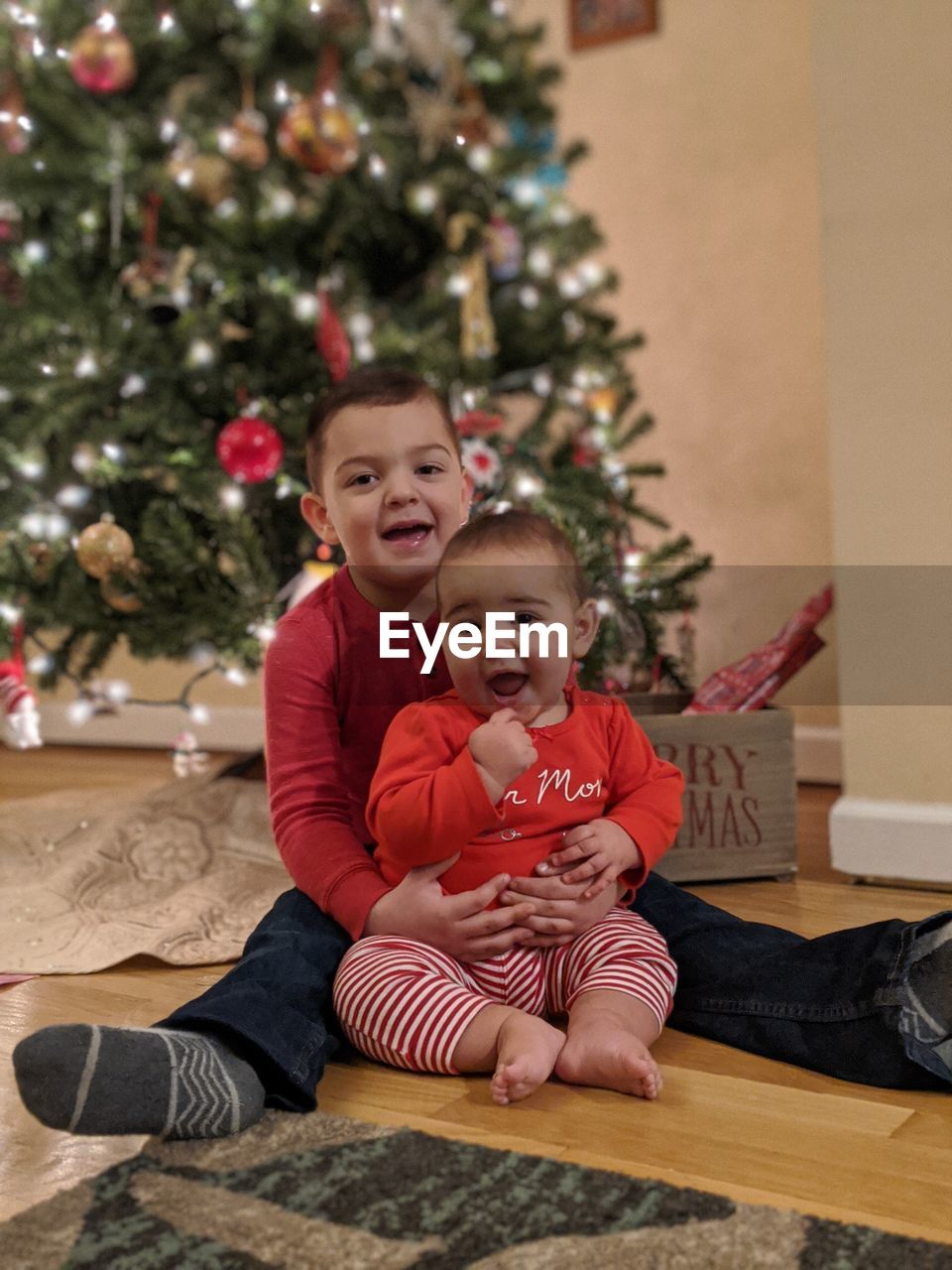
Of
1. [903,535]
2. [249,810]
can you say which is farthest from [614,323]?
[249,810]

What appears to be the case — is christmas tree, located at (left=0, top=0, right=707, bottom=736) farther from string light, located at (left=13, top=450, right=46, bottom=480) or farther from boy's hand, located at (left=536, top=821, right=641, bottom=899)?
boy's hand, located at (left=536, top=821, right=641, bottom=899)

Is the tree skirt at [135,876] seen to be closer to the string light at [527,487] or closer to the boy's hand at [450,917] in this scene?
the boy's hand at [450,917]

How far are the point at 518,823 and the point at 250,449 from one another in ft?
3.19

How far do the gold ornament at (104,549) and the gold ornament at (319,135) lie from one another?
68cm

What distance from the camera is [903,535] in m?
1.55

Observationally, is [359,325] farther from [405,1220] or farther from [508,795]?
[405,1220]

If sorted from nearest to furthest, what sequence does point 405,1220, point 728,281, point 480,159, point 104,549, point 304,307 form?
1. point 405,1220
2. point 104,549
3. point 304,307
4. point 480,159
5. point 728,281

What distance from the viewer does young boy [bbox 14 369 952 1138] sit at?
2.84 feet

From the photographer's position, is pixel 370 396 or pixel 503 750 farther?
pixel 370 396

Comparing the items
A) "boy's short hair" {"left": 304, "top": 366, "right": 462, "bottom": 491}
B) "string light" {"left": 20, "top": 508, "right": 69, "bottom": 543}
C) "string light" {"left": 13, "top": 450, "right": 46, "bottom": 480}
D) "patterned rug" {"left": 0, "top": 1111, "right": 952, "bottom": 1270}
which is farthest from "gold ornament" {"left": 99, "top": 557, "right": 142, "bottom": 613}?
"patterned rug" {"left": 0, "top": 1111, "right": 952, "bottom": 1270}

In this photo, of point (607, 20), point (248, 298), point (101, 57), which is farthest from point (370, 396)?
point (607, 20)

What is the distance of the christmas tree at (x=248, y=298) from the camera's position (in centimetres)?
197

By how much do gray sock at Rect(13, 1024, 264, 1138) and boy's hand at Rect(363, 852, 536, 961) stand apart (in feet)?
0.67

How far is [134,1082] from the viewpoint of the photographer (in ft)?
2.76
